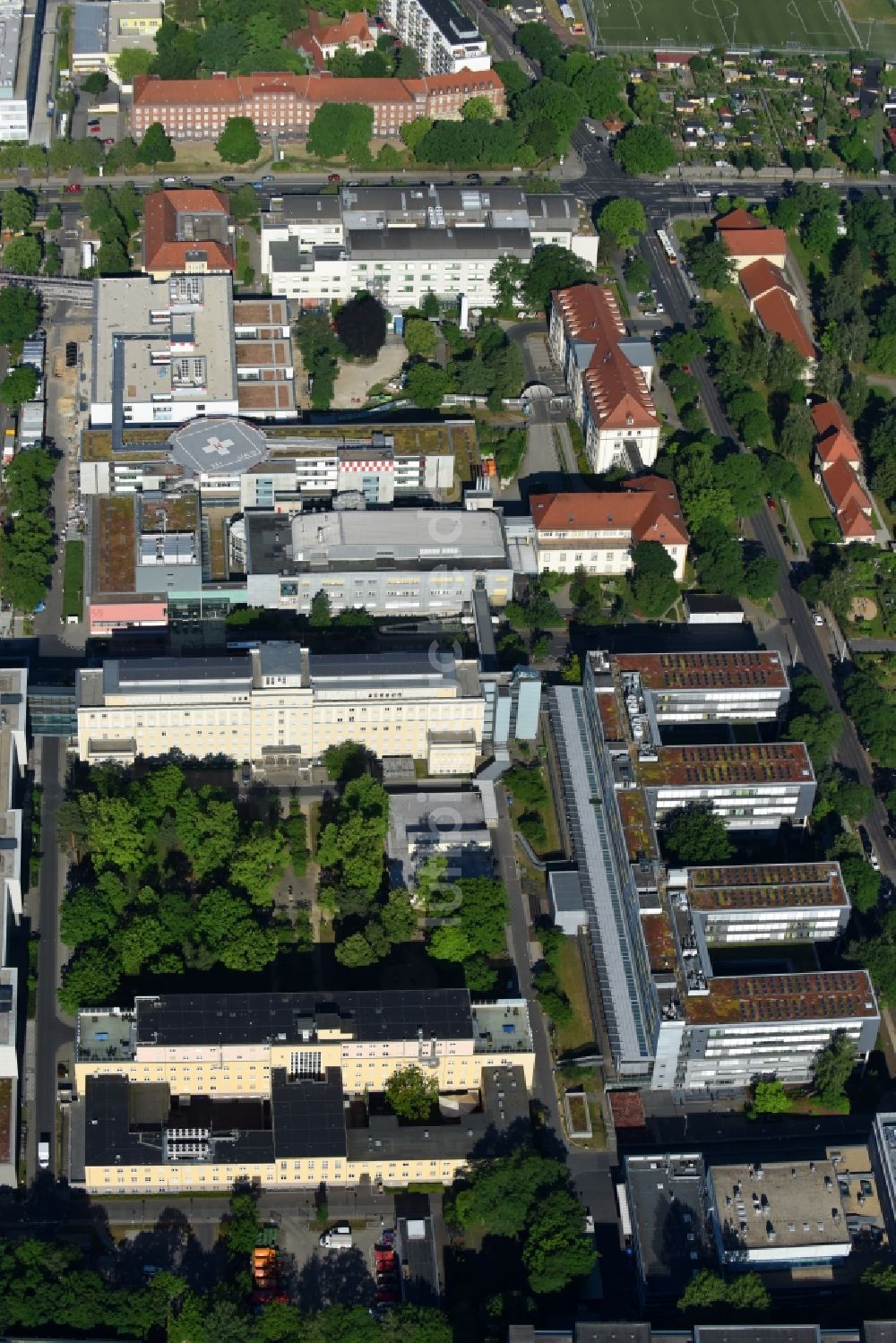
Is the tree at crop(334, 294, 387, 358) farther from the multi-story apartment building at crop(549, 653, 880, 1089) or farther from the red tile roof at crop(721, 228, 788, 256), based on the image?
the multi-story apartment building at crop(549, 653, 880, 1089)

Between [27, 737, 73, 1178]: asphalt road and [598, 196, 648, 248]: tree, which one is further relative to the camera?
[598, 196, 648, 248]: tree

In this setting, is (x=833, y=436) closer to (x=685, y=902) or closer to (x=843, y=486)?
(x=843, y=486)

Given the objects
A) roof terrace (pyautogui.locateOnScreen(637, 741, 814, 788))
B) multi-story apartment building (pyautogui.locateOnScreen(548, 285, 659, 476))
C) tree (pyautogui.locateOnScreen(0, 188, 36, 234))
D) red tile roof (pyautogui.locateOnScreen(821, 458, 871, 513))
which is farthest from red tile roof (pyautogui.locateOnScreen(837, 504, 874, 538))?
tree (pyautogui.locateOnScreen(0, 188, 36, 234))

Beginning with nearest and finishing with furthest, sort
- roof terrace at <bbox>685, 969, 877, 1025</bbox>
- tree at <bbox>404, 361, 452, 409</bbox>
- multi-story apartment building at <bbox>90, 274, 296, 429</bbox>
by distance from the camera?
roof terrace at <bbox>685, 969, 877, 1025</bbox>
multi-story apartment building at <bbox>90, 274, 296, 429</bbox>
tree at <bbox>404, 361, 452, 409</bbox>

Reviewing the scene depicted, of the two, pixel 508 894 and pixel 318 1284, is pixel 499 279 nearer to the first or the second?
pixel 508 894

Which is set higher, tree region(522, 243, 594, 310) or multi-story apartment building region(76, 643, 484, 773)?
tree region(522, 243, 594, 310)

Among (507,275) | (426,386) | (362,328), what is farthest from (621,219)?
(426,386)
